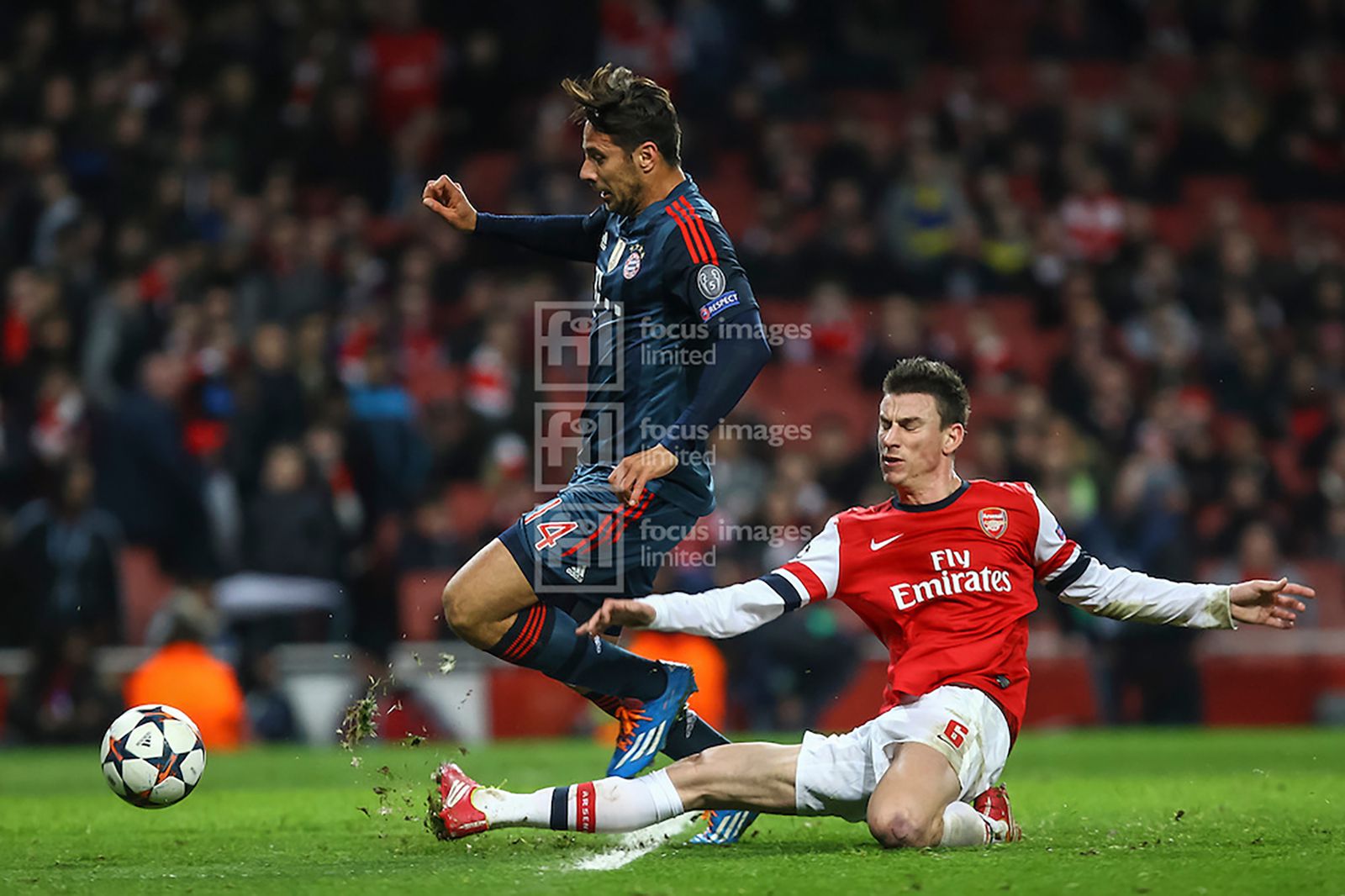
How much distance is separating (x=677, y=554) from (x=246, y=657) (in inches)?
118

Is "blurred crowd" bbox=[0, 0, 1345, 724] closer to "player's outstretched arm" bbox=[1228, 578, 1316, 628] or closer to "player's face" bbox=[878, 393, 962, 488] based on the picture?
"player's face" bbox=[878, 393, 962, 488]

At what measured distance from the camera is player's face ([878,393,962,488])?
19.6 feet

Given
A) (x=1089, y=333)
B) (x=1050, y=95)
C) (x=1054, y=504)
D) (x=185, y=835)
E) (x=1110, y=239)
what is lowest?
(x=185, y=835)

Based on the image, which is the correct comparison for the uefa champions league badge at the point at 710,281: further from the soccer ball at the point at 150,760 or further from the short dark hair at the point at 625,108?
the soccer ball at the point at 150,760

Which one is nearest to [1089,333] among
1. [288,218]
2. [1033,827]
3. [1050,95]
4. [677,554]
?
[1050,95]

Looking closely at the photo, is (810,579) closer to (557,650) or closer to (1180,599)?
(557,650)

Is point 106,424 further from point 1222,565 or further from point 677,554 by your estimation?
point 1222,565

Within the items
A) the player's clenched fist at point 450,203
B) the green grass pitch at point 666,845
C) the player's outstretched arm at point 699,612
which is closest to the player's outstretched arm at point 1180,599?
the green grass pitch at point 666,845

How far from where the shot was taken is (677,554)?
12617 millimetres

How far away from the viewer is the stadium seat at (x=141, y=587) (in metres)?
13.4

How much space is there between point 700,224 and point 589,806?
6.26ft

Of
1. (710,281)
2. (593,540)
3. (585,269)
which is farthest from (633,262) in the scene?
(585,269)

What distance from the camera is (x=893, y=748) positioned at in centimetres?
577

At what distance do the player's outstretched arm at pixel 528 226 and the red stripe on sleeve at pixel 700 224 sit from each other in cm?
50
